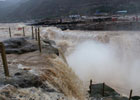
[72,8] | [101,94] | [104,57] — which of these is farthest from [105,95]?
[72,8]

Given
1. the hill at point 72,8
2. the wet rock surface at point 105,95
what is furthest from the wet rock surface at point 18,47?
the hill at point 72,8

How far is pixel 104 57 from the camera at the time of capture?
16.1m

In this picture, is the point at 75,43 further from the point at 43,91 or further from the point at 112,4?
the point at 112,4

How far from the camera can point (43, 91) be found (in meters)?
4.06

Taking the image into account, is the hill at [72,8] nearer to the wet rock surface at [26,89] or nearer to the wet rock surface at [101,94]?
the wet rock surface at [101,94]

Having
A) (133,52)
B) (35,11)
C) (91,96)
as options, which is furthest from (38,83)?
(35,11)

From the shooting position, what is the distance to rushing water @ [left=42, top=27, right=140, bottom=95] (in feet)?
43.8

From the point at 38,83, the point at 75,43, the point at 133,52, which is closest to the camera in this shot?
the point at 38,83

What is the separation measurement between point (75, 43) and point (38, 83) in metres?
14.1

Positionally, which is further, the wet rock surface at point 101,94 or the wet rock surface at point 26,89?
the wet rock surface at point 101,94

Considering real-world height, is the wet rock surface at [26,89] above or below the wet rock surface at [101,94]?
above

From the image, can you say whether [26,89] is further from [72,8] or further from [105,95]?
[72,8]

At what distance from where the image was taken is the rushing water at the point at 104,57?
526 inches

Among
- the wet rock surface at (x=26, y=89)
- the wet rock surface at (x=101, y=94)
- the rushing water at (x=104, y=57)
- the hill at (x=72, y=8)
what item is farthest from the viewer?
the hill at (x=72, y=8)
